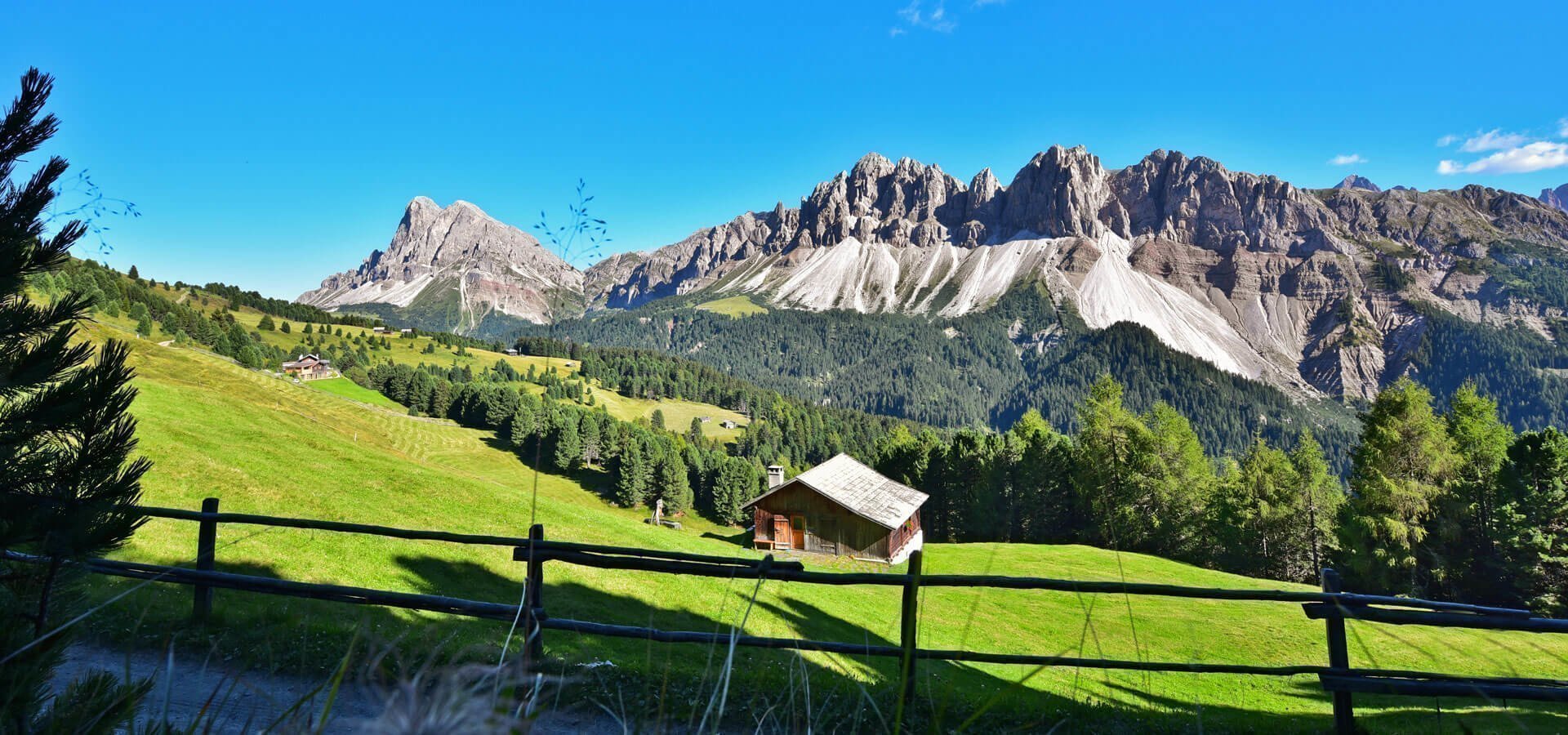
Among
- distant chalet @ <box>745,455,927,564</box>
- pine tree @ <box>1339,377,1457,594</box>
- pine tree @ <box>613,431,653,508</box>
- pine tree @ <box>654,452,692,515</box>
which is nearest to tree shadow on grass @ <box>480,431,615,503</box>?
pine tree @ <box>613,431,653,508</box>

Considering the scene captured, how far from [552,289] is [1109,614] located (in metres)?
24.8

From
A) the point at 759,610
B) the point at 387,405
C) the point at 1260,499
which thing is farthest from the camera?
the point at 387,405

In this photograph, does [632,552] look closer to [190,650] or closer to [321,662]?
[321,662]

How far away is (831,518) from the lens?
4069 centimetres

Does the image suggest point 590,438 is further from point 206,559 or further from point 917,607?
point 917,607

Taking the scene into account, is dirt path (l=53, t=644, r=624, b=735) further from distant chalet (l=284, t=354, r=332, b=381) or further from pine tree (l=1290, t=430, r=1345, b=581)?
distant chalet (l=284, t=354, r=332, b=381)

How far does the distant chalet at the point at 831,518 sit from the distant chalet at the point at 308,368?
8175 centimetres

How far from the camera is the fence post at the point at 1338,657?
618 centimetres

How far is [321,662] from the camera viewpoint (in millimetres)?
6570

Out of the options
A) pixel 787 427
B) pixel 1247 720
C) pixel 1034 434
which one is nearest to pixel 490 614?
pixel 1247 720

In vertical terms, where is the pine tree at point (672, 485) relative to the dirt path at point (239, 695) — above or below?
below

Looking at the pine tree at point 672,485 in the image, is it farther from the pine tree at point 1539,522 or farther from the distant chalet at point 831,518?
the pine tree at point 1539,522

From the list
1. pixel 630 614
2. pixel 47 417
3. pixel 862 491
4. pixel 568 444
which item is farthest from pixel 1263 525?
pixel 568 444

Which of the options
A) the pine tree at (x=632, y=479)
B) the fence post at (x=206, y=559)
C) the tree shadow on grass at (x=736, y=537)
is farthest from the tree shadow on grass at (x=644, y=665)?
the pine tree at (x=632, y=479)
